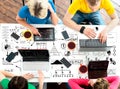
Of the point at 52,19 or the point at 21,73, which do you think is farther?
the point at 52,19

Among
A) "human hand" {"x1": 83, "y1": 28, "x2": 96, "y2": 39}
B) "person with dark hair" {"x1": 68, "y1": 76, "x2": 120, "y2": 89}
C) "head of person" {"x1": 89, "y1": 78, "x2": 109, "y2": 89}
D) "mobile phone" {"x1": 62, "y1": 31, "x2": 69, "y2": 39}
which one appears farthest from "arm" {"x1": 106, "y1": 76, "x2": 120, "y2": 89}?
"mobile phone" {"x1": 62, "y1": 31, "x2": 69, "y2": 39}

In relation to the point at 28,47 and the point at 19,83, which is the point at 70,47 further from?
the point at 19,83

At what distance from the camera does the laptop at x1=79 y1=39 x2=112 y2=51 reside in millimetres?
3127

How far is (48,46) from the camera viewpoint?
3141 millimetres

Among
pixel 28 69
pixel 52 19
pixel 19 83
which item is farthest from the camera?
pixel 52 19

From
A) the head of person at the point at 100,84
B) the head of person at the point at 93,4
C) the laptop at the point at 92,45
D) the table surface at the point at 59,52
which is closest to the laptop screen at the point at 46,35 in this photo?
the table surface at the point at 59,52

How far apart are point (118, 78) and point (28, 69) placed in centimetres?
87

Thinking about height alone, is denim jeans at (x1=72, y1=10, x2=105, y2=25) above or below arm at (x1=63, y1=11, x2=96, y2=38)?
above

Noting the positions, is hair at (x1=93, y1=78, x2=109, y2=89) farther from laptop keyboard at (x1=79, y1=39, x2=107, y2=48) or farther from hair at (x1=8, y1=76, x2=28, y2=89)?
hair at (x1=8, y1=76, x2=28, y2=89)

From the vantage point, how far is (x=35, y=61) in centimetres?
308

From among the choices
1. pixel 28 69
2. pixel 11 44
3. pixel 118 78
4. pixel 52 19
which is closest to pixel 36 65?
pixel 28 69

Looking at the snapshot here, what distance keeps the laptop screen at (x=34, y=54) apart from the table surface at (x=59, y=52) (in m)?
0.04

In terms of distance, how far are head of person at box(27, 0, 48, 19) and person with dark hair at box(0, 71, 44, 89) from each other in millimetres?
567

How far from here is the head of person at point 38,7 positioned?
3.05 m
